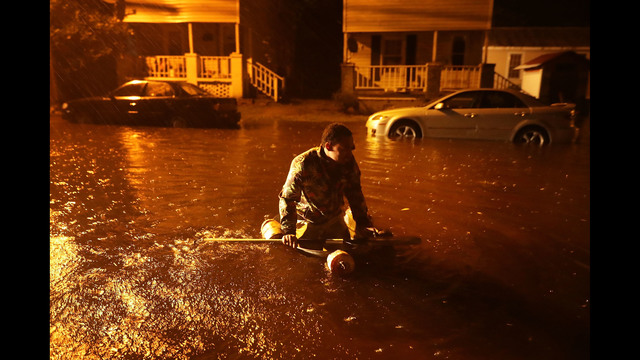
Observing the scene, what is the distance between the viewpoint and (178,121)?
46.9ft

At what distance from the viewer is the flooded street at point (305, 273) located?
3.06m

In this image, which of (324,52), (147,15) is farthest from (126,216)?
(324,52)

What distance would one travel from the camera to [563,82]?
24.1m

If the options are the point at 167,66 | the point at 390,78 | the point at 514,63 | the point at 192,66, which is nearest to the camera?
the point at 390,78

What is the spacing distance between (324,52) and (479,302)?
83.4ft

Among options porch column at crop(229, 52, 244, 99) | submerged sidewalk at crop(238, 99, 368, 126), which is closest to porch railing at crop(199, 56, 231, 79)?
porch column at crop(229, 52, 244, 99)

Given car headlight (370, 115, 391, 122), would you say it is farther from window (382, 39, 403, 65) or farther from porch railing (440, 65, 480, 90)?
window (382, 39, 403, 65)

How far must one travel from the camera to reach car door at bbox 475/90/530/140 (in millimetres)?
11516

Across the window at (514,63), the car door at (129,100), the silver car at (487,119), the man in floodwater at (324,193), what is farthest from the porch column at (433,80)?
the man in floodwater at (324,193)

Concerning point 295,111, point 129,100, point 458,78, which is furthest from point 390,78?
point 129,100

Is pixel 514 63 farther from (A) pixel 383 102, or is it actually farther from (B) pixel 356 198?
(B) pixel 356 198

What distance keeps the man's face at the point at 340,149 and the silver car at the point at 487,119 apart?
28.3 ft

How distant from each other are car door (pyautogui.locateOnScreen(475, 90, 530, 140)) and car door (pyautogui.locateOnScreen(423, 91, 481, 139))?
0.17 meters

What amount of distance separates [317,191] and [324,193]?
2.7 inches
